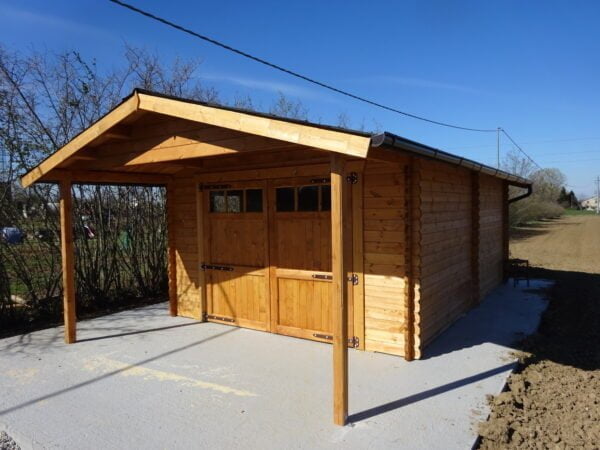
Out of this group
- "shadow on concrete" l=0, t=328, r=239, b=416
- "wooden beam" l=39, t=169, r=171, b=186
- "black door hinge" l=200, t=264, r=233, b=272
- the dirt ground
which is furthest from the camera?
"black door hinge" l=200, t=264, r=233, b=272

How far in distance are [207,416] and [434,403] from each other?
6.12ft

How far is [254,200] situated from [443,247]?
2.49m

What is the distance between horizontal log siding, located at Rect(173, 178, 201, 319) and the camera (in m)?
6.20

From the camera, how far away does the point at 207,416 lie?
3.41 meters

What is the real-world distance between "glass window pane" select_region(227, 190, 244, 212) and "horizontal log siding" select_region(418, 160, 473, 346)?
2.36 m

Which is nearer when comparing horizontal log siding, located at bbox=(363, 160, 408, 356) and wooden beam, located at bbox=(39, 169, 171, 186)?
horizontal log siding, located at bbox=(363, 160, 408, 356)

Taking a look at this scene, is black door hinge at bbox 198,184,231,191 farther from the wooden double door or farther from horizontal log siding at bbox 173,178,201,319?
horizontal log siding at bbox 173,178,201,319

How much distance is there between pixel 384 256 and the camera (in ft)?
15.1

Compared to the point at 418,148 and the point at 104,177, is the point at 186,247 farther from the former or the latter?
the point at 418,148

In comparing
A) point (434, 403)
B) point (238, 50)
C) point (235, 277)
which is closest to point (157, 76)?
point (238, 50)

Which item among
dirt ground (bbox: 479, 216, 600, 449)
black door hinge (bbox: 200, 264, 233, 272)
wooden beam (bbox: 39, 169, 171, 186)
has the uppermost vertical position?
wooden beam (bbox: 39, 169, 171, 186)

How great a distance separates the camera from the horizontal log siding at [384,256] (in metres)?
4.48

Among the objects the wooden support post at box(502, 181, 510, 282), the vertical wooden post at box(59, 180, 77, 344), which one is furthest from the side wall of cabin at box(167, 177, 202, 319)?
the wooden support post at box(502, 181, 510, 282)

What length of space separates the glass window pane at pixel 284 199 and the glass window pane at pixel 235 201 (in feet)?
1.93
